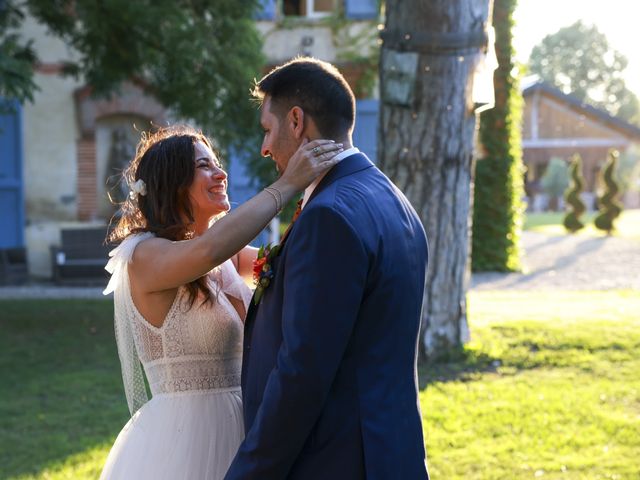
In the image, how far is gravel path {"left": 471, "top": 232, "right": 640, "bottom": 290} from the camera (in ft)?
52.8

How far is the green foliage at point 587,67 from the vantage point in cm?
9131

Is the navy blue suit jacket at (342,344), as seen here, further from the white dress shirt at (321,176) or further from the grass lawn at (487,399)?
the grass lawn at (487,399)

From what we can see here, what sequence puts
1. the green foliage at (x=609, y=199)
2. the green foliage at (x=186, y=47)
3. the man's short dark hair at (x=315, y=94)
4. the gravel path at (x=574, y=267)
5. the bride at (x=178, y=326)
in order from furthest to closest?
the green foliage at (x=609, y=199)
the gravel path at (x=574, y=267)
the green foliage at (x=186, y=47)
the bride at (x=178, y=326)
the man's short dark hair at (x=315, y=94)

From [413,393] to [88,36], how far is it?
9696 millimetres

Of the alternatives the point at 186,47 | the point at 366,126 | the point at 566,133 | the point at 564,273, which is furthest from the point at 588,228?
the point at 566,133

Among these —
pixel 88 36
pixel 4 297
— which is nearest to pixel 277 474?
pixel 88 36

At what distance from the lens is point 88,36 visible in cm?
1145

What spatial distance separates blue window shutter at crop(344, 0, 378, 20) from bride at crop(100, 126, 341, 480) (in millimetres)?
14531

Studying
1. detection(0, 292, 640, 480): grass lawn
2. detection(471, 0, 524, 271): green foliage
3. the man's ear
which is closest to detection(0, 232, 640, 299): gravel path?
detection(471, 0, 524, 271): green foliage

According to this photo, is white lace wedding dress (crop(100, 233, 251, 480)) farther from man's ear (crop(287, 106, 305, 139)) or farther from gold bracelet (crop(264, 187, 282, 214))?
man's ear (crop(287, 106, 305, 139))

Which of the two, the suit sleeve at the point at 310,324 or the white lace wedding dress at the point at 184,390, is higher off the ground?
the suit sleeve at the point at 310,324

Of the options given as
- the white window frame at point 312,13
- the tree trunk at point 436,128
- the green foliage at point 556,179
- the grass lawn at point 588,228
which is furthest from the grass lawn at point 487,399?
the green foliage at point 556,179

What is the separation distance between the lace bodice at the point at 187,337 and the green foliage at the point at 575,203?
2720cm

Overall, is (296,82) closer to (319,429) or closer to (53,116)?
(319,429)
